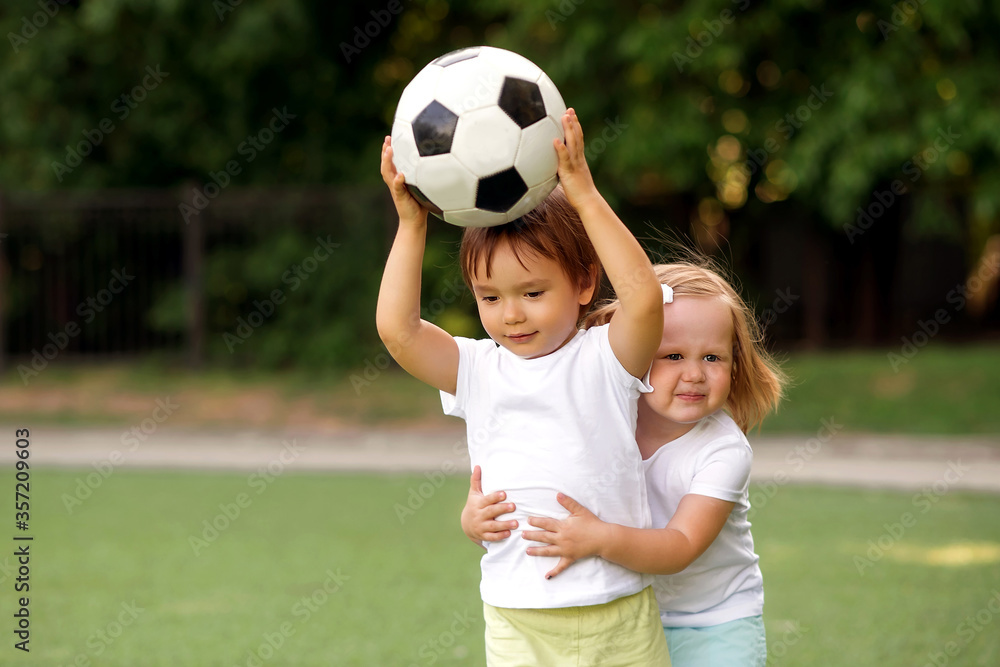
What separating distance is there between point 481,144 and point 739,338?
84cm

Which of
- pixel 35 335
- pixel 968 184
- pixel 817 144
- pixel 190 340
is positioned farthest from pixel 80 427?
pixel 968 184

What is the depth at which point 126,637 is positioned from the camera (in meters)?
4.68

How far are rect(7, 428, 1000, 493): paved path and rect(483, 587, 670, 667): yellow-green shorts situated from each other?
19.8 ft

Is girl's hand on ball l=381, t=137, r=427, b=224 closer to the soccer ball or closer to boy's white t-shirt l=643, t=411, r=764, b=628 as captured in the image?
the soccer ball

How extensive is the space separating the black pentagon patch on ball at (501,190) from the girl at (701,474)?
0.46 metres

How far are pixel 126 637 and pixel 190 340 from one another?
10.3 meters

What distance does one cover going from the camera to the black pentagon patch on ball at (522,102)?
2330mm

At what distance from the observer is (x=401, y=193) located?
94.7 inches

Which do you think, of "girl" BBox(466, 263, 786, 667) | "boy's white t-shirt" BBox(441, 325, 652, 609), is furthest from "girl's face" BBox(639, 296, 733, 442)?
"boy's white t-shirt" BBox(441, 325, 652, 609)

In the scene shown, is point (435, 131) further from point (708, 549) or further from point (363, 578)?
point (363, 578)

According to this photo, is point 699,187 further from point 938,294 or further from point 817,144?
point 938,294

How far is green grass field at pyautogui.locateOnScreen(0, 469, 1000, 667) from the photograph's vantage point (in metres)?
4.46

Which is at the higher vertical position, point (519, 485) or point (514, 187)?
point (514, 187)

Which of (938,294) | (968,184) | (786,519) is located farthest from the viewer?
(938,294)
